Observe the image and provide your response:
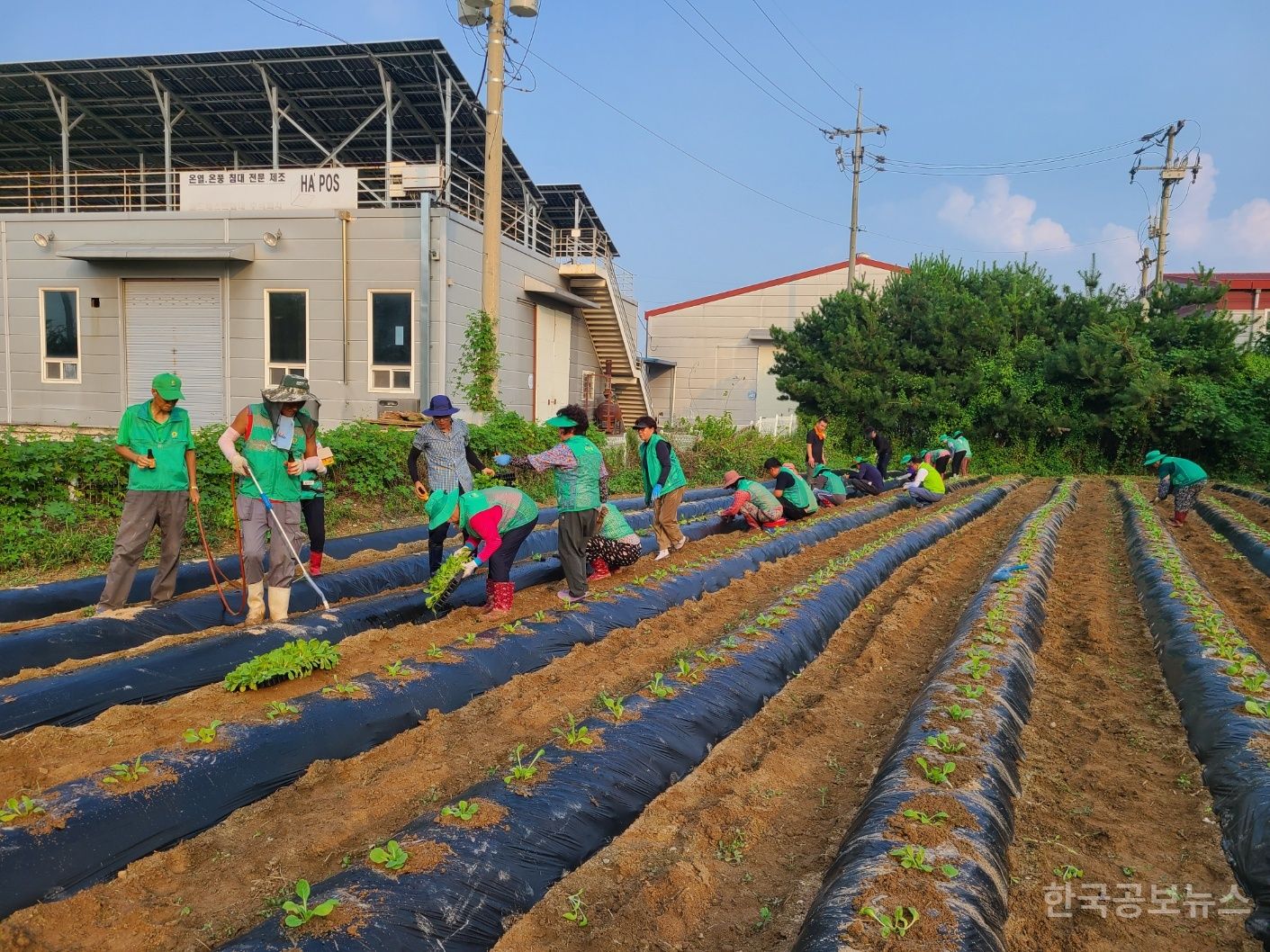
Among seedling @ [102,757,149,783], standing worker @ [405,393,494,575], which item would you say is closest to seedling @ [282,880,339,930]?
seedling @ [102,757,149,783]

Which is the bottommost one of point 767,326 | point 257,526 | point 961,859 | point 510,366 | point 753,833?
point 753,833

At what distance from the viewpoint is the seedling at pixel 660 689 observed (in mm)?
4145

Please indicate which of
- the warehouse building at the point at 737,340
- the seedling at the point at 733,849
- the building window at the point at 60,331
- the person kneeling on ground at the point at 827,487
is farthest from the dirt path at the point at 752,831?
the warehouse building at the point at 737,340

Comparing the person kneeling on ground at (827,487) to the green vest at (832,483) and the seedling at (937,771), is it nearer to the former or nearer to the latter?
A: the green vest at (832,483)

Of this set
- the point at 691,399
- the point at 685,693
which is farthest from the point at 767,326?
the point at 685,693

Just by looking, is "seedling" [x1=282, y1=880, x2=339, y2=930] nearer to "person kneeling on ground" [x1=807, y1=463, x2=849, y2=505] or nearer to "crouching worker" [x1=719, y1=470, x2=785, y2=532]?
"crouching worker" [x1=719, y1=470, x2=785, y2=532]

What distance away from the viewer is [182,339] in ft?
47.4

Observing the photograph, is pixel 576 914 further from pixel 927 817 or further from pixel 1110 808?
pixel 1110 808

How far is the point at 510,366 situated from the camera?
54.3 ft

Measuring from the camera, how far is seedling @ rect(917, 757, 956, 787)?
132 inches

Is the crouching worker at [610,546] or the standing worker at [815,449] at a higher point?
the standing worker at [815,449]

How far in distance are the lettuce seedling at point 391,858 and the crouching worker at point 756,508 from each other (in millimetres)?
7856

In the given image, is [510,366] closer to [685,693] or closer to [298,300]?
[298,300]

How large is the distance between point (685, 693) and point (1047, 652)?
329 cm
